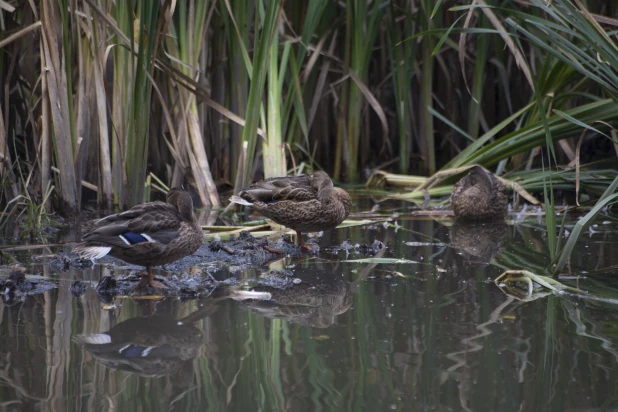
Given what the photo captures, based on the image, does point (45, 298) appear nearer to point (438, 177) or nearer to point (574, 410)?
point (574, 410)

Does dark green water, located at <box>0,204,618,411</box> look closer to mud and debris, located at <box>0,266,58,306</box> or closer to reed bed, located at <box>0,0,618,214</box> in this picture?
mud and debris, located at <box>0,266,58,306</box>

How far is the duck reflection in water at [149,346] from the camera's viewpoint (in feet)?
9.61

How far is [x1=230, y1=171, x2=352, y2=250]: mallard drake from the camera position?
17.3ft

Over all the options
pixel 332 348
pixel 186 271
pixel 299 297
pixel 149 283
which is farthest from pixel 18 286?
pixel 332 348

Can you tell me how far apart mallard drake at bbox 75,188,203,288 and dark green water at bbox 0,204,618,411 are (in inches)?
9.8

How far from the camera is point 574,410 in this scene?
249cm

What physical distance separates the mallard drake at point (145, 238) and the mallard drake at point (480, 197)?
2627 mm

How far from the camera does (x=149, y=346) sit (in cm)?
319

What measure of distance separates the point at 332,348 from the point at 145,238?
1.35m

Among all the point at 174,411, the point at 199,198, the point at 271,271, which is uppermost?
the point at 199,198

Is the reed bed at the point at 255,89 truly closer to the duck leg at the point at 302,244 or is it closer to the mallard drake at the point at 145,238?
the duck leg at the point at 302,244

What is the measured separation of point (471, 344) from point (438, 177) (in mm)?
Result: 4171

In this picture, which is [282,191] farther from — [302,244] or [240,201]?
[302,244]

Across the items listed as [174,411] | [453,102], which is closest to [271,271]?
[174,411]
